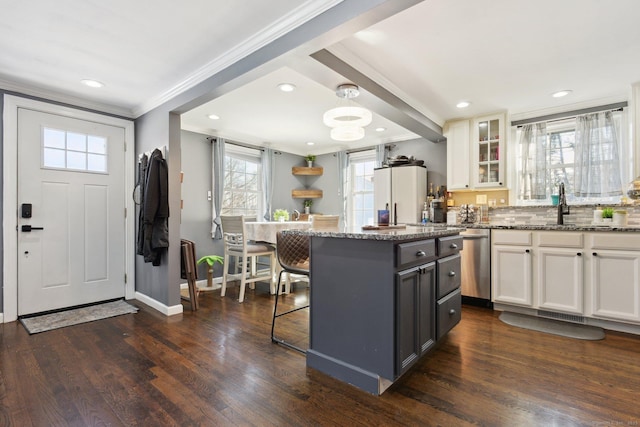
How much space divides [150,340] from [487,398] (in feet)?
8.06

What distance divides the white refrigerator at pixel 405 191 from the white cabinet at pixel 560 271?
5.10 ft

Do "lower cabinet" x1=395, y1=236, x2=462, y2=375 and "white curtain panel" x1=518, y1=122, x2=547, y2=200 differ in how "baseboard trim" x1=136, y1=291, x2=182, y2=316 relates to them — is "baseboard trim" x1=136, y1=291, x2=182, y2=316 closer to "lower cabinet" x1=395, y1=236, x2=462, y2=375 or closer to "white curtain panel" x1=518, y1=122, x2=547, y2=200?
"lower cabinet" x1=395, y1=236, x2=462, y2=375

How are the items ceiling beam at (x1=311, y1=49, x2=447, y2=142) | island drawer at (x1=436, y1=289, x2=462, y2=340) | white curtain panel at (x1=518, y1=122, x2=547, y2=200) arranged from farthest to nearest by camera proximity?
white curtain panel at (x1=518, y1=122, x2=547, y2=200) → ceiling beam at (x1=311, y1=49, x2=447, y2=142) → island drawer at (x1=436, y1=289, x2=462, y2=340)

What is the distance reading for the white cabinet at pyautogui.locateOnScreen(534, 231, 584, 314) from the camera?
2.85 m

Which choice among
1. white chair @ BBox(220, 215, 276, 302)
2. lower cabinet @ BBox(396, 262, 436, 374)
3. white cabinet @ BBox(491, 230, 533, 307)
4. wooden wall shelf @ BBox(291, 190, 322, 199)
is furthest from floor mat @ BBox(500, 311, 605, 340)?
wooden wall shelf @ BBox(291, 190, 322, 199)

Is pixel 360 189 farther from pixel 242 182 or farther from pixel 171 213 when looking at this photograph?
pixel 171 213

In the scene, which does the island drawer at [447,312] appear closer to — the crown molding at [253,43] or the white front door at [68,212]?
the crown molding at [253,43]

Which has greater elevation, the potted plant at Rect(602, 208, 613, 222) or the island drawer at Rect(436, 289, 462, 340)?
the potted plant at Rect(602, 208, 613, 222)

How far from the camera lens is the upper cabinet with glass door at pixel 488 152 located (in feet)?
12.5

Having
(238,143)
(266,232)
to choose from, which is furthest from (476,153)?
(238,143)

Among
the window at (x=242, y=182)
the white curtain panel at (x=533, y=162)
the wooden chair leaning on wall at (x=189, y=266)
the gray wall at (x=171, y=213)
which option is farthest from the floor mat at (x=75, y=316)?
the white curtain panel at (x=533, y=162)

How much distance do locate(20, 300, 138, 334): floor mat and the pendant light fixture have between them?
9.24ft

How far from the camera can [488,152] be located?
12.8 ft

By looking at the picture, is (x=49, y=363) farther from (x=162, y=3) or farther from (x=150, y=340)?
(x=162, y=3)
